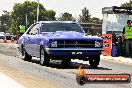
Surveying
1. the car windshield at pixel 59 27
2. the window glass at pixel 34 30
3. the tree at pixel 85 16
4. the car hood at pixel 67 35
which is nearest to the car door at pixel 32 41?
the window glass at pixel 34 30

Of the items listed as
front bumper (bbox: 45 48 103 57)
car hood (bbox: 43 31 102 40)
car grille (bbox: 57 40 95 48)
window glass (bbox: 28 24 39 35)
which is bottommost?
front bumper (bbox: 45 48 103 57)

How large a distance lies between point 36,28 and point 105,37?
923 cm

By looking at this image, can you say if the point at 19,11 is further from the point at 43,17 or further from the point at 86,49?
the point at 86,49

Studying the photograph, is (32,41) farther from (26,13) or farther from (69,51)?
(26,13)

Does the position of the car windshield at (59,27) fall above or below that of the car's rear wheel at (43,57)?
above

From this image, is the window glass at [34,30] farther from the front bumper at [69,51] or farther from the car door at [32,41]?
the front bumper at [69,51]

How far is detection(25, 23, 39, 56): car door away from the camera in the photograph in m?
16.1

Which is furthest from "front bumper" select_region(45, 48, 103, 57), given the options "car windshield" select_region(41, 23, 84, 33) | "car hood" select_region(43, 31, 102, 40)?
"car windshield" select_region(41, 23, 84, 33)

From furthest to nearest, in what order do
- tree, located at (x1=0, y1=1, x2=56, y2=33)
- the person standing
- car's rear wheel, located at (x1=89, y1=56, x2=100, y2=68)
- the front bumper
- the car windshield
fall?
tree, located at (x1=0, y1=1, x2=56, y2=33), the person standing, the car windshield, car's rear wheel, located at (x1=89, y1=56, x2=100, y2=68), the front bumper

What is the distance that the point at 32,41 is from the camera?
16406 mm

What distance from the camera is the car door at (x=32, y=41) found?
1609 centimetres

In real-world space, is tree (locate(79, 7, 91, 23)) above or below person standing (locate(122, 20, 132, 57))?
above

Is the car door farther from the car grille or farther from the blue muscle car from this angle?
the car grille

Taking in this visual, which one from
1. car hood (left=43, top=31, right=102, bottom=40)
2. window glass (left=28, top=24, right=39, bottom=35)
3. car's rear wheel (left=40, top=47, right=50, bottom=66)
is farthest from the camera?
window glass (left=28, top=24, right=39, bottom=35)
